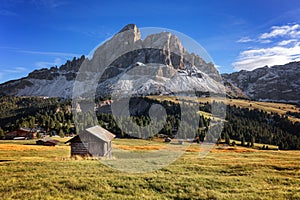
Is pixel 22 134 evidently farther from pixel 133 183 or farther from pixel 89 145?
pixel 133 183

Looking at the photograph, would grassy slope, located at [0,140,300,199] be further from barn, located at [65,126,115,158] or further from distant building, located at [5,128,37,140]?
distant building, located at [5,128,37,140]

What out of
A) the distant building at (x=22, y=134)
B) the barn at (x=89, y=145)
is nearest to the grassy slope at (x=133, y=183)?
the barn at (x=89, y=145)

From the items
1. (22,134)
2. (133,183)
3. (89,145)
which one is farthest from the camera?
(22,134)

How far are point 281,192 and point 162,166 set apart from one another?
12.8 m

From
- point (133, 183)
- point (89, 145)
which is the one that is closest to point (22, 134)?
point (89, 145)

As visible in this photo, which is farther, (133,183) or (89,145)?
(89,145)

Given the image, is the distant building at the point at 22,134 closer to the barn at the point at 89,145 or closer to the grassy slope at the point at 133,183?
the barn at the point at 89,145

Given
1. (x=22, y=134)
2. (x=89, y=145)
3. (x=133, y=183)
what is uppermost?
(x=89, y=145)

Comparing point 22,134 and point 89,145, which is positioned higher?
point 89,145

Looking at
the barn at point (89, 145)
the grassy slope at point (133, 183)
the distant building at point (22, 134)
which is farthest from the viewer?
the distant building at point (22, 134)

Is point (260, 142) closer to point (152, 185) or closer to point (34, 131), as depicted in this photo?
point (34, 131)

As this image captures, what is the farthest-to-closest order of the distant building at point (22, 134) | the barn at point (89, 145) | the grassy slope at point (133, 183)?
the distant building at point (22, 134) < the barn at point (89, 145) < the grassy slope at point (133, 183)

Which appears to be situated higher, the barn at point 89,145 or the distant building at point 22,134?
the barn at point 89,145

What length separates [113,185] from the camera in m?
19.1
